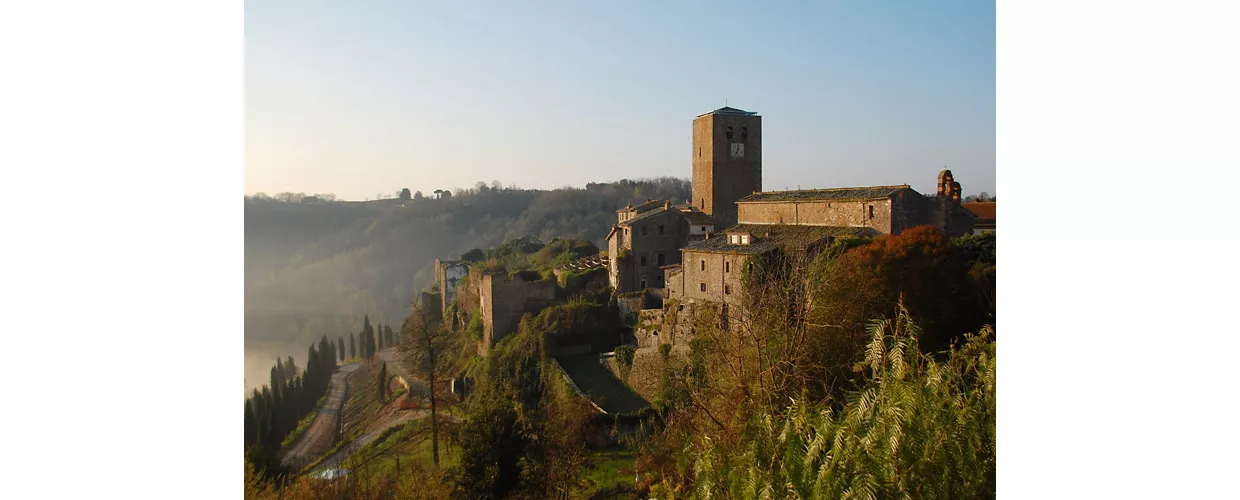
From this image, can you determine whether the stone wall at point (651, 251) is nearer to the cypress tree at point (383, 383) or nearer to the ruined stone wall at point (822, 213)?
the ruined stone wall at point (822, 213)

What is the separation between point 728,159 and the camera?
20734 millimetres

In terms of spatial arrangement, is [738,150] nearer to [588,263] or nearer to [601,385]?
[588,263]

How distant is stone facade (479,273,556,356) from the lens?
17.4 metres

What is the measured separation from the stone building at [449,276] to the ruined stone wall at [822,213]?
981 centimetres

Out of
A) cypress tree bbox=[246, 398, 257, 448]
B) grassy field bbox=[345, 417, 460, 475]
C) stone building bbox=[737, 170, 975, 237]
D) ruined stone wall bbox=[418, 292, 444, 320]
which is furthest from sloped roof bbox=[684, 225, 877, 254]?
ruined stone wall bbox=[418, 292, 444, 320]

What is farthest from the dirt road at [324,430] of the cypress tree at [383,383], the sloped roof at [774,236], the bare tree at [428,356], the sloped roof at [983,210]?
the sloped roof at [983,210]

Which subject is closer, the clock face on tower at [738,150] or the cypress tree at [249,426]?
the cypress tree at [249,426]

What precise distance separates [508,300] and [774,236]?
23.9 feet

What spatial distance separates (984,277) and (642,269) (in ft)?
30.5

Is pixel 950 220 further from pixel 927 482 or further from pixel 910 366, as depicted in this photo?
pixel 927 482

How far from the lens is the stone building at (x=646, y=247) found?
17453 millimetres

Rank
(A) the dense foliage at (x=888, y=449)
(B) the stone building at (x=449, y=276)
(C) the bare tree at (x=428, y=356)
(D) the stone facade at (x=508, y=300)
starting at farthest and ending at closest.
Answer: (B) the stone building at (x=449, y=276), (D) the stone facade at (x=508, y=300), (C) the bare tree at (x=428, y=356), (A) the dense foliage at (x=888, y=449)

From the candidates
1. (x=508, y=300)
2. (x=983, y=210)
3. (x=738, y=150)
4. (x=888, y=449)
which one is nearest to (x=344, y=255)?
(x=508, y=300)

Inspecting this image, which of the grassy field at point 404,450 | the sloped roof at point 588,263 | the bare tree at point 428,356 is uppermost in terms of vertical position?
the sloped roof at point 588,263
